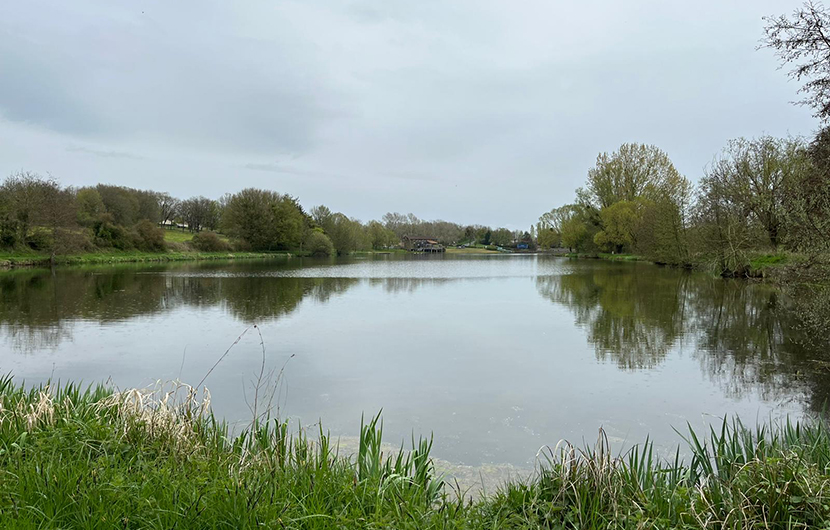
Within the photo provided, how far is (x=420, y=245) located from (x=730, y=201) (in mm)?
78467

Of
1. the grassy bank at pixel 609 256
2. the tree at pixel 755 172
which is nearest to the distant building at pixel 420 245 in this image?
the grassy bank at pixel 609 256

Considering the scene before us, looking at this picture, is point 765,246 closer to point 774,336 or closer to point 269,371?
point 774,336

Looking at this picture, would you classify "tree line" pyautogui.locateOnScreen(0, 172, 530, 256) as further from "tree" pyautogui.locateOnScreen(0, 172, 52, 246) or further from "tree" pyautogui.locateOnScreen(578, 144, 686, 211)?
"tree" pyautogui.locateOnScreen(578, 144, 686, 211)

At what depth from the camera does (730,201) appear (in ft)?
69.3

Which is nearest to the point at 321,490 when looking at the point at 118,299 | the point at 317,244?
the point at 118,299

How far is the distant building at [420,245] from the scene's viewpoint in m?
97.1

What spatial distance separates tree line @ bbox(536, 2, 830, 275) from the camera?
7508 mm

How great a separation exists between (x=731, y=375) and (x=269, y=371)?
6162 mm

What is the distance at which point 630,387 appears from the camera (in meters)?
6.12

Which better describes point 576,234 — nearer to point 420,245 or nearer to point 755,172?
point 755,172

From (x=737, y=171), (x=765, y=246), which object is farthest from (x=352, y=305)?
(x=737, y=171)

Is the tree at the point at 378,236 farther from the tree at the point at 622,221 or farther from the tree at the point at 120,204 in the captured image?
the tree at the point at 622,221

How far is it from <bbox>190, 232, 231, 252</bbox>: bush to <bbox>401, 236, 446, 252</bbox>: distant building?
5149 centimetres

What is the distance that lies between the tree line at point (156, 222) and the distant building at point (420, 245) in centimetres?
546
